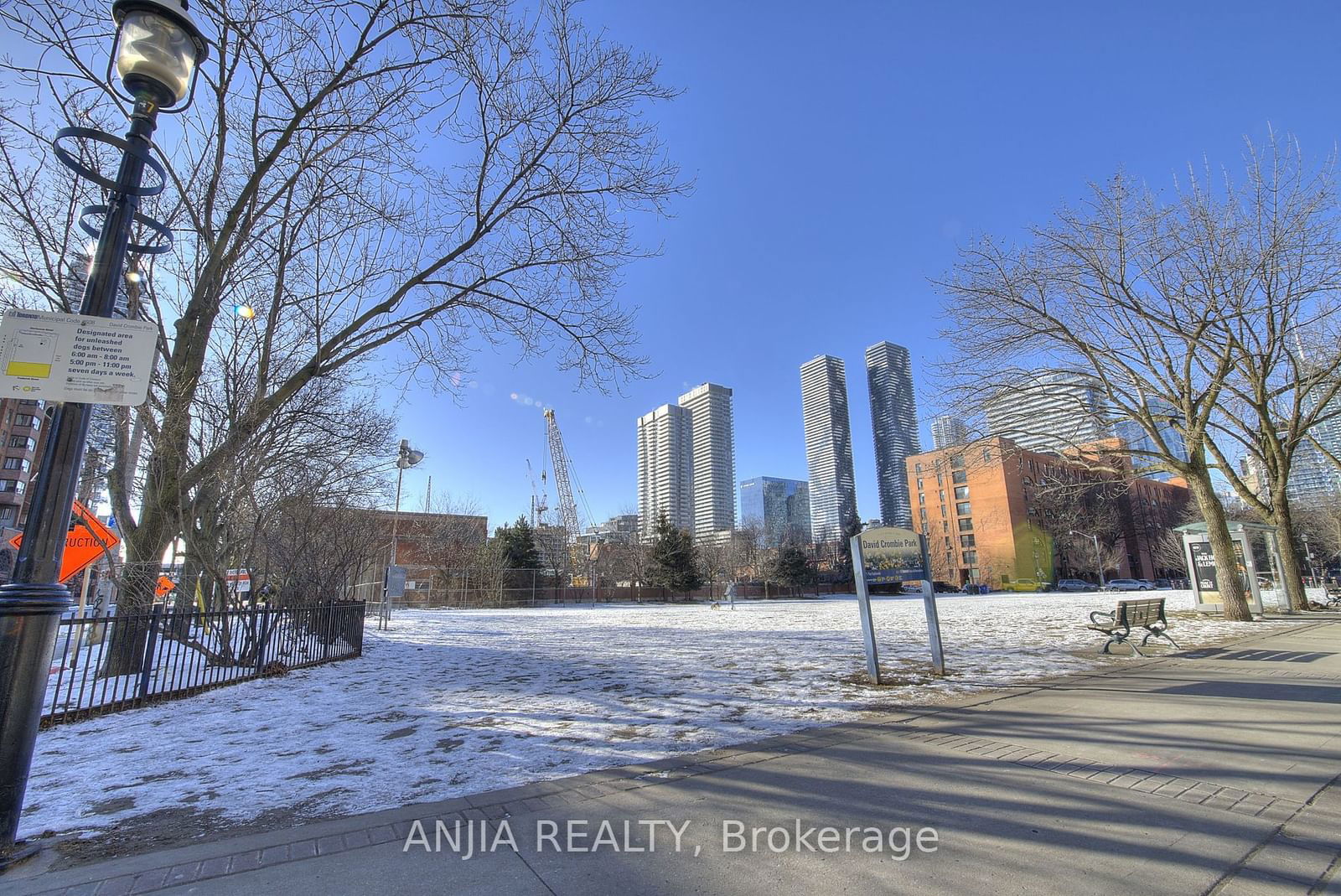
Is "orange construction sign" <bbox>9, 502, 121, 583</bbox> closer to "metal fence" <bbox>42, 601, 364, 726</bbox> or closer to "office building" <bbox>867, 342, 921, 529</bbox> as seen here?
"metal fence" <bbox>42, 601, 364, 726</bbox>

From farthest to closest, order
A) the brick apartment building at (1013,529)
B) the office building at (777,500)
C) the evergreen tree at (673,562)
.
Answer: the office building at (777,500), the brick apartment building at (1013,529), the evergreen tree at (673,562)

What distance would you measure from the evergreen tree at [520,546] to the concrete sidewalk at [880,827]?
154 ft

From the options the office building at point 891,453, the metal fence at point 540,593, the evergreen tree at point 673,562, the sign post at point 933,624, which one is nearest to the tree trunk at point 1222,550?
the sign post at point 933,624

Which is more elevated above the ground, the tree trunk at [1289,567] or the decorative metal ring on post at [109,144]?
the decorative metal ring on post at [109,144]

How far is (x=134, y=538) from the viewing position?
9.32m

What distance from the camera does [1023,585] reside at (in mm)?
75875

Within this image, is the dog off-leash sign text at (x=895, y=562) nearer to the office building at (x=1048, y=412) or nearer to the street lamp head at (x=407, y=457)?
the office building at (x=1048, y=412)

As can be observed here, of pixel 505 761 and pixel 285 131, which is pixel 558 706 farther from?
pixel 285 131

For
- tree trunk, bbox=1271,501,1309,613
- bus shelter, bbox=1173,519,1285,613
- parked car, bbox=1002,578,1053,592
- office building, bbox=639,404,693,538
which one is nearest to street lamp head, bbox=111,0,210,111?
bus shelter, bbox=1173,519,1285,613

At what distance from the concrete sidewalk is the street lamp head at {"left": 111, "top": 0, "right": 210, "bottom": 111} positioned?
4.57 m

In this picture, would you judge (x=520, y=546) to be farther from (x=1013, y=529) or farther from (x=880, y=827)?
(x=1013, y=529)

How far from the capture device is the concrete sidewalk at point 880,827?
8.94ft

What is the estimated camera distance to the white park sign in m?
3.46

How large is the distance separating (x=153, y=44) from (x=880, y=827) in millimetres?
6421
